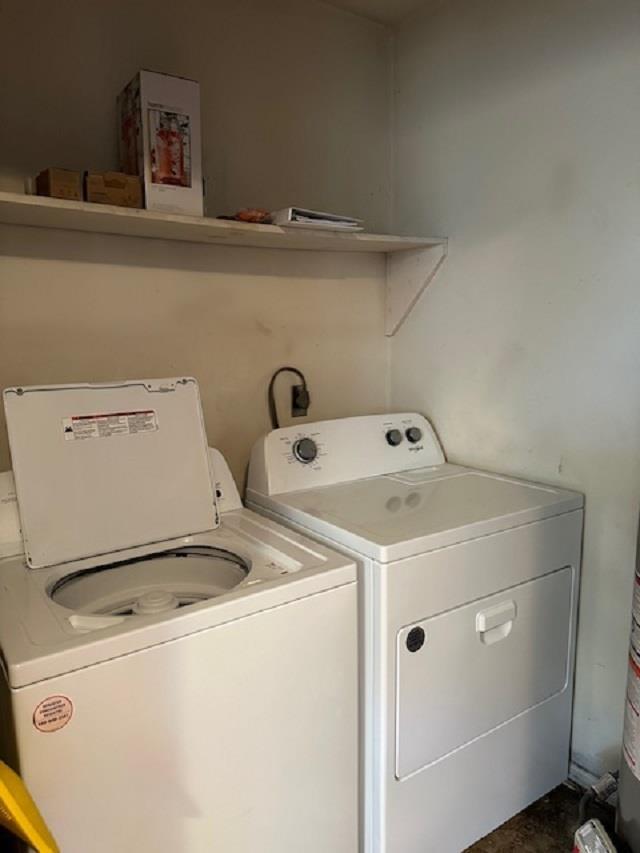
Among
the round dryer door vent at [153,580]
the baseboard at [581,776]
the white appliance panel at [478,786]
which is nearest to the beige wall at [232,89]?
the round dryer door vent at [153,580]

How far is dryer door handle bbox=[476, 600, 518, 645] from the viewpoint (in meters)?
1.42

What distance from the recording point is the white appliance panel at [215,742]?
3.06 feet

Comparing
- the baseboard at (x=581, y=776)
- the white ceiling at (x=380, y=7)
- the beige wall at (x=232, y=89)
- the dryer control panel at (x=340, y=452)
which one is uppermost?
the white ceiling at (x=380, y=7)

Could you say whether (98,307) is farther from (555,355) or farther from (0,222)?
(555,355)

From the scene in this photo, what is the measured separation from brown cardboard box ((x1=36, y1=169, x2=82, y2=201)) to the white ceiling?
3.68 ft

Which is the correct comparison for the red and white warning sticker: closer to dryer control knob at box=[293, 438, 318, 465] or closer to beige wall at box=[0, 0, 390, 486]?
beige wall at box=[0, 0, 390, 486]

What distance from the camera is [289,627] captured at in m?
1.14

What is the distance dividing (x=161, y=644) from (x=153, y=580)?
49 centimetres

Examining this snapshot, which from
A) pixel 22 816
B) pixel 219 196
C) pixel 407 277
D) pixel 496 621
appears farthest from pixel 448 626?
pixel 219 196

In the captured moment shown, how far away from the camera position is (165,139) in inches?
56.6

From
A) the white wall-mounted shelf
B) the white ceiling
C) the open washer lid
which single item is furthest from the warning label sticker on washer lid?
the white ceiling

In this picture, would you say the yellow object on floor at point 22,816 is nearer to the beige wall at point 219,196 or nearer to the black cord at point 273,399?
the beige wall at point 219,196

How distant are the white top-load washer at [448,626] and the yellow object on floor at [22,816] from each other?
691 millimetres

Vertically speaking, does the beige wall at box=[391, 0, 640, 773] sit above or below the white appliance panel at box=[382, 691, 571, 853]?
above
